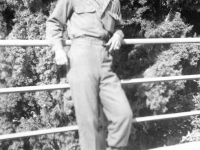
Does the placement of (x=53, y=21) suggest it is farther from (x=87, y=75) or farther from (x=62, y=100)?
(x=62, y=100)

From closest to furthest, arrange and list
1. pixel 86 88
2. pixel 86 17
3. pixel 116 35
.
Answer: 1. pixel 86 88
2. pixel 86 17
3. pixel 116 35

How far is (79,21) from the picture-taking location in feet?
6.51

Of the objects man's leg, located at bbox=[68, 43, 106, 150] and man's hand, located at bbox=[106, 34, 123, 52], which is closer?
man's leg, located at bbox=[68, 43, 106, 150]

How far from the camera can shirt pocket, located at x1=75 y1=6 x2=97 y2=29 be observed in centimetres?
196

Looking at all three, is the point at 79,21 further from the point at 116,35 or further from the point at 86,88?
the point at 86,88

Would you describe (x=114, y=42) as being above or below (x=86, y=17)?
below

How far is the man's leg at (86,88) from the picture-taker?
187 cm

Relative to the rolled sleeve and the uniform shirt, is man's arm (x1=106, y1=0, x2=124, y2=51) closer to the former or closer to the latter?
the uniform shirt

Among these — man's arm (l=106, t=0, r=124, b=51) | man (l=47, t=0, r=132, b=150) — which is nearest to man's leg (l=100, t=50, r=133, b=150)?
man (l=47, t=0, r=132, b=150)

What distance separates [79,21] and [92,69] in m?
0.37

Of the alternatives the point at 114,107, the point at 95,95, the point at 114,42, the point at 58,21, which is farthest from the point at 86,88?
the point at 58,21

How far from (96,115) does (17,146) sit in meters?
5.74

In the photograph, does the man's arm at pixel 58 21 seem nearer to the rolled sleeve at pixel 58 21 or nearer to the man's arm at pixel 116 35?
the rolled sleeve at pixel 58 21

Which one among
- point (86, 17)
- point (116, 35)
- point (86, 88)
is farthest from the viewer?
point (116, 35)
